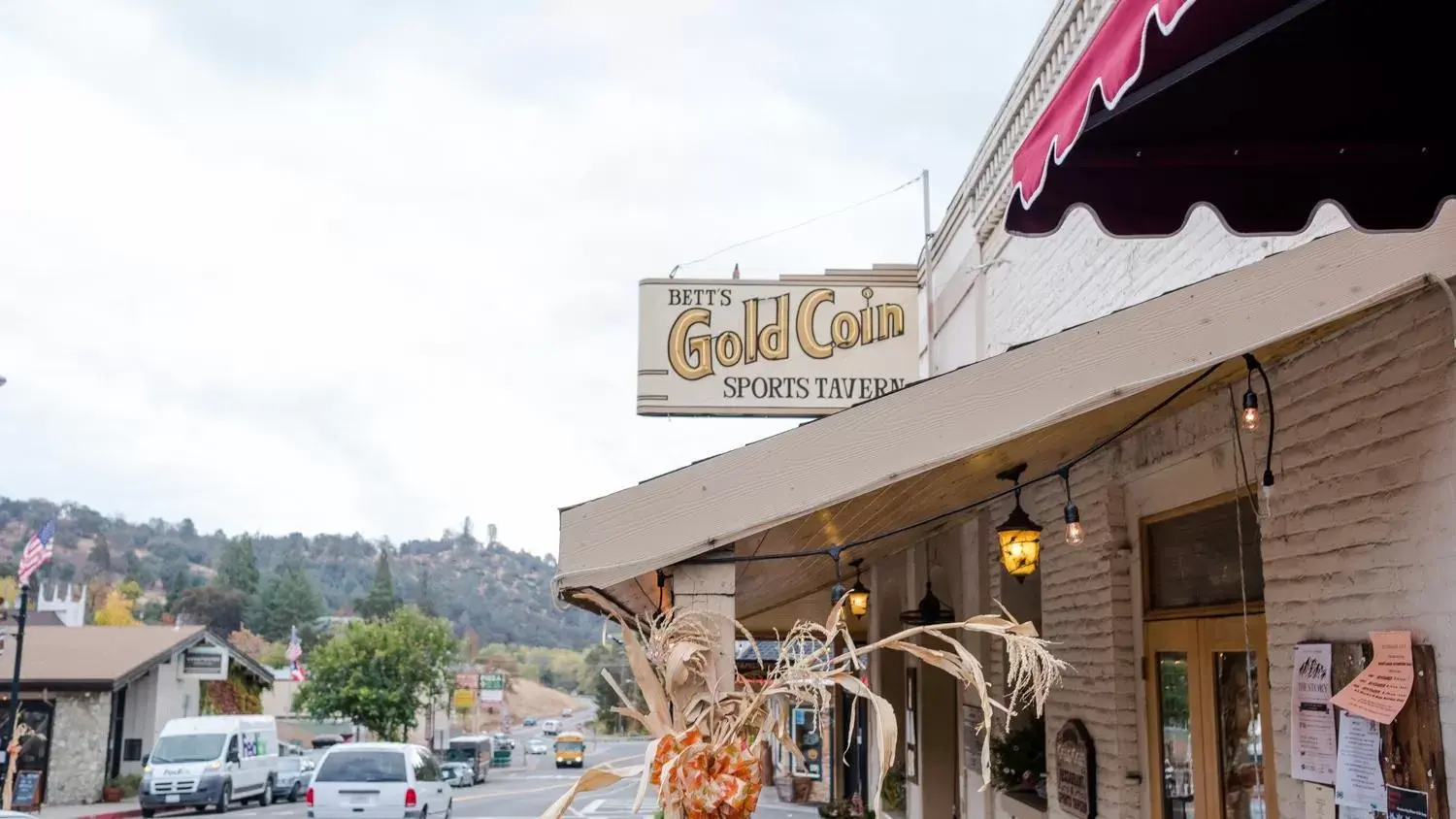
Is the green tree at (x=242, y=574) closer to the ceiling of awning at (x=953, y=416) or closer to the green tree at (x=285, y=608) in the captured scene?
the green tree at (x=285, y=608)

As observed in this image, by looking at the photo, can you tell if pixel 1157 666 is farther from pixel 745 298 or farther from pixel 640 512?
pixel 745 298

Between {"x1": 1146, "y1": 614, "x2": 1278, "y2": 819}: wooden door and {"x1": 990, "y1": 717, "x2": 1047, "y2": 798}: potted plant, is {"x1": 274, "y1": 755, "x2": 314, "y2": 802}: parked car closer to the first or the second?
{"x1": 990, "y1": 717, "x2": 1047, "y2": 798}: potted plant

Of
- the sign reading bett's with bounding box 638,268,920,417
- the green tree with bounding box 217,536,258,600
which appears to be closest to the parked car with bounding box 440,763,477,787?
the sign reading bett's with bounding box 638,268,920,417

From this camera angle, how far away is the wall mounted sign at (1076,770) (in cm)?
645

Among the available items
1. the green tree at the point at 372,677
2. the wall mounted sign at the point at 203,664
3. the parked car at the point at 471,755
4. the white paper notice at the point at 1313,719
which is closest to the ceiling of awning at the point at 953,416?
the white paper notice at the point at 1313,719

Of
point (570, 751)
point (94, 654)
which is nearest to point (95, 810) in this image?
point (94, 654)

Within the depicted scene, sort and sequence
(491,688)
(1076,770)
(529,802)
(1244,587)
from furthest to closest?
(491,688)
(529,802)
(1076,770)
(1244,587)

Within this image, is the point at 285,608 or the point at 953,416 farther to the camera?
the point at 285,608

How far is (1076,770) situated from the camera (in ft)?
21.8

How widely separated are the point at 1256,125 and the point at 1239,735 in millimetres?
2747

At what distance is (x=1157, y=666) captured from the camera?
6.09 m

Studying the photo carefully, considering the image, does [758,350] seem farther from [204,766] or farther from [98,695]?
[98,695]

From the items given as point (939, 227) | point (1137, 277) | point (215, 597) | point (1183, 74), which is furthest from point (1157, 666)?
point (215, 597)

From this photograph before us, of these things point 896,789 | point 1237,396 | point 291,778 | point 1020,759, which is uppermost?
point 1237,396
